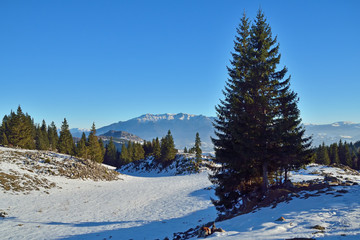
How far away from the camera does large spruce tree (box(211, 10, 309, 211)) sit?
13938 mm

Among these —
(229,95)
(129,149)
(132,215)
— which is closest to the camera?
(229,95)

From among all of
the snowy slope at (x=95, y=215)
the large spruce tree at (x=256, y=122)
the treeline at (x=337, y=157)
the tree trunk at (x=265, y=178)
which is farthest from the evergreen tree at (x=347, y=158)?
the tree trunk at (x=265, y=178)

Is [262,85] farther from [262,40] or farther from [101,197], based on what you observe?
[101,197]

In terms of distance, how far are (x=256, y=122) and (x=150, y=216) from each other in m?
12.7

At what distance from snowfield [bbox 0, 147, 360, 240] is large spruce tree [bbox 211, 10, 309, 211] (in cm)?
324

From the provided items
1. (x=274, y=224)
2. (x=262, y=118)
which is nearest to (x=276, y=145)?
(x=262, y=118)

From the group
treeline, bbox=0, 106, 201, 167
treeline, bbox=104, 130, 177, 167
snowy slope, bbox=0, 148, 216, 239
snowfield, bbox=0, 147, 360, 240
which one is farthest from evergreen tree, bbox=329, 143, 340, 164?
snowy slope, bbox=0, 148, 216, 239

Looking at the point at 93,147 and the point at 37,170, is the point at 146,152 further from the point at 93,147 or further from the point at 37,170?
the point at 37,170

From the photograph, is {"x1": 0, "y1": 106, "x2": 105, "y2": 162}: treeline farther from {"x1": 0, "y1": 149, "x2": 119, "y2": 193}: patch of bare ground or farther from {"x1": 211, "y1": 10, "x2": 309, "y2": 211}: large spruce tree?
{"x1": 211, "y1": 10, "x2": 309, "y2": 211}: large spruce tree

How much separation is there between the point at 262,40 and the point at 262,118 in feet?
20.7

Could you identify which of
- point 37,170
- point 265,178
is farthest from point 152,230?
point 37,170

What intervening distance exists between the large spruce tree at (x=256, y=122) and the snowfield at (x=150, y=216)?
324 centimetres

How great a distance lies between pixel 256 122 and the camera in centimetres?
1405

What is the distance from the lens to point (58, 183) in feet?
106
